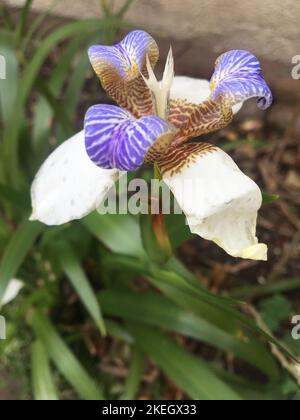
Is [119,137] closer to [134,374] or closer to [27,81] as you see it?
[27,81]

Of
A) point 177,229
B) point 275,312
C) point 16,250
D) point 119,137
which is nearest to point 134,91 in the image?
point 119,137

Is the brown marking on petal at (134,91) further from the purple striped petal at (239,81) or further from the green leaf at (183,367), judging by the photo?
the green leaf at (183,367)

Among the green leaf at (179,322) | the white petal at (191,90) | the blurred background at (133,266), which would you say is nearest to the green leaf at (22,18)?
the blurred background at (133,266)

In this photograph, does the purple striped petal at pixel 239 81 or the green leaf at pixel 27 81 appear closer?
the purple striped petal at pixel 239 81

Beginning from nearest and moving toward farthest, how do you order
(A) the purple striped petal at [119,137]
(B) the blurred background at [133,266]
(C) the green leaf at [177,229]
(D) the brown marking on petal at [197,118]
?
(A) the purple striped petal at [119,137]
(D) the brown marking on petal at [197,118]
(C) the green leaf at [177,229]
(B) the blurred background at [133,266]

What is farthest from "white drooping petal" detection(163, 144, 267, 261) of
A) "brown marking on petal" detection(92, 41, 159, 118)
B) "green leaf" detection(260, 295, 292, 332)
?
"green leaf" detection(260, 295, 292, 332)
